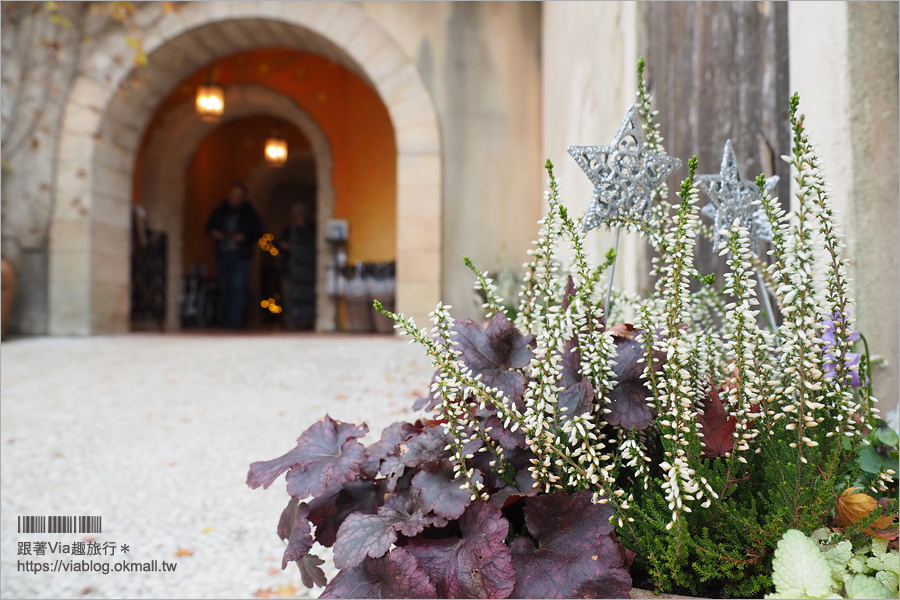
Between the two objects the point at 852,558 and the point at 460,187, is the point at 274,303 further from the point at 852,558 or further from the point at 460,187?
the point at 852,558

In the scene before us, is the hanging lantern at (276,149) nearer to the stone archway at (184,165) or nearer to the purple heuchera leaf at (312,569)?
the stone archway at (184,165)

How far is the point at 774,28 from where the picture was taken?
180 centimetres

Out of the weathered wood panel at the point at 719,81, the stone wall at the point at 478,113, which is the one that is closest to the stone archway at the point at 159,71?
the stone wall at the point at 478,113

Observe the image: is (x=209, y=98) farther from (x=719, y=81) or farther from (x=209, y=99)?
(x=719, y=81)

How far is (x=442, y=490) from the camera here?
73 cm

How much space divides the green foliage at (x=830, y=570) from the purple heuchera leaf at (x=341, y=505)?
1.69 feet

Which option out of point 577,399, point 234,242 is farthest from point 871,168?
point 234,242

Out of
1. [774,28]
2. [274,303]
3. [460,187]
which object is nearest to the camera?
[774,28]

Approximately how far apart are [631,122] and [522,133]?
4811 millimetres

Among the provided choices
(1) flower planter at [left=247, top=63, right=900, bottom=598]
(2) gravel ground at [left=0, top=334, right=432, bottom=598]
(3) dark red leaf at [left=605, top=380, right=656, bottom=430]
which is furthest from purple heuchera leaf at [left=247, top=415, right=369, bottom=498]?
(2) gravel ground at [left=0, top=334, right=432, bottom=598]

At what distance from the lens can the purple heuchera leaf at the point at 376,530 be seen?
0.67m

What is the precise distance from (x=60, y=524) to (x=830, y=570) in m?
1.95

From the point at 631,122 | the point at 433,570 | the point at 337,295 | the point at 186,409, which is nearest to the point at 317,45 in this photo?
the point at 337,295

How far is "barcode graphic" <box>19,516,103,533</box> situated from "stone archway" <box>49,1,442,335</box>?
3.66 m
